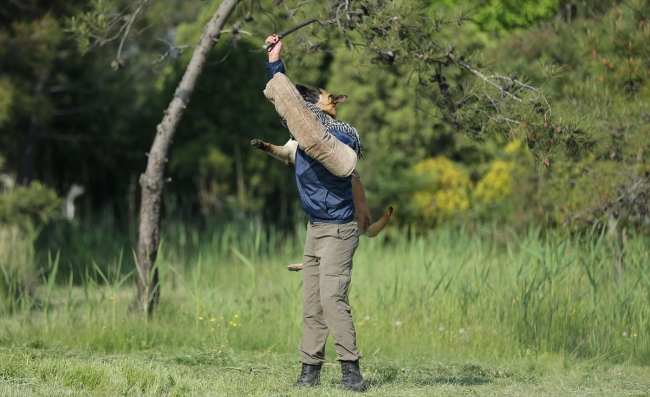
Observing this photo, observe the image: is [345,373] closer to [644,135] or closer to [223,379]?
[223,379]

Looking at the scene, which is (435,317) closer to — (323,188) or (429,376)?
(429,376)

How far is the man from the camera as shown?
4.76 metres

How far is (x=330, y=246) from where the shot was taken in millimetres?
4789

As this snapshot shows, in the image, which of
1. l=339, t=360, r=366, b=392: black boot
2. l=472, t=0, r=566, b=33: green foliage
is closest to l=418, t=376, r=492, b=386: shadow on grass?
l=339, t=360, r=366, b=392: black boot

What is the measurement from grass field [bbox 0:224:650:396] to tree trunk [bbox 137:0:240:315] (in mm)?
226

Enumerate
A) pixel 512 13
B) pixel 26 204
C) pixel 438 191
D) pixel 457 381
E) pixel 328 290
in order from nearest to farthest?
pixel 328 290
pixel 457 381
pixel 26 204
pixel 512 13
pixel 438 191

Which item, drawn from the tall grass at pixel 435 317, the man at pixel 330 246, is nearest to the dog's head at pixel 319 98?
the man at pixel 330 246

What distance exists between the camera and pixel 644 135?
7.16m

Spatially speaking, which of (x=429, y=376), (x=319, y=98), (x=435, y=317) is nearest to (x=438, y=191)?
(x=435, y=317)

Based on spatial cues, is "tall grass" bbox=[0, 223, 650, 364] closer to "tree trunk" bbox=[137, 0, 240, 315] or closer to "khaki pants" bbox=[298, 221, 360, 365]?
"tree trunk" bbox=[137, 0, 240, 315]

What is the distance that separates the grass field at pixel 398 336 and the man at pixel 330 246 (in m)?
0.27

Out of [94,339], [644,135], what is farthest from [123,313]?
[644,135]

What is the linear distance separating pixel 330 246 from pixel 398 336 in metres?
2.41

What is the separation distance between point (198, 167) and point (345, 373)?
7.78 metres
